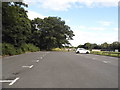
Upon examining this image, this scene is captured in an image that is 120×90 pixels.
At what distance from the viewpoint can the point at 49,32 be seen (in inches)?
4085

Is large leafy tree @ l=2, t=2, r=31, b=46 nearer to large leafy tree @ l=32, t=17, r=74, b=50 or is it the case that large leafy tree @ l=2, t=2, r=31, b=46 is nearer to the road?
the road

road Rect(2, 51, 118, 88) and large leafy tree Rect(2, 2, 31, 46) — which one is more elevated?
large leafy tree Rect(2, 2, 31, 46)

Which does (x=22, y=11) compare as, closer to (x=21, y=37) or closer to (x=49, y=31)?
(x=21, y=37)

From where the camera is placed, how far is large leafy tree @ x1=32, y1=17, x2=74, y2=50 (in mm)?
101812

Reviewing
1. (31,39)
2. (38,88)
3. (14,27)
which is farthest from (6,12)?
(31,39)

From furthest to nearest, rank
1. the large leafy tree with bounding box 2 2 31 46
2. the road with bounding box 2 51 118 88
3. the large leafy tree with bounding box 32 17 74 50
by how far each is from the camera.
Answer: the large leafy tree with bounding box 32 17 74 50
the large leafy tree with bounding box 2 2 31 46
the road with bounding box 2 51 118 88

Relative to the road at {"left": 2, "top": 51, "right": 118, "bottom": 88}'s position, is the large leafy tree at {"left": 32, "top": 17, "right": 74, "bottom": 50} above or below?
above

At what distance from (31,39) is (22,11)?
3958 cm

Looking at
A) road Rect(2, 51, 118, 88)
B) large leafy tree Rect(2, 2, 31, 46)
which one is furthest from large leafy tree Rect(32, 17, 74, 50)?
road Rect(2, 51, 118, 88)

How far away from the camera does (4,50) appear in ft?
120

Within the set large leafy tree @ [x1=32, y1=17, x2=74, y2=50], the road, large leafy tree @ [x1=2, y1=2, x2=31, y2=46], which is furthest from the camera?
large leafy tree @ [x1=32, y1=17, x2=74, y2=50]

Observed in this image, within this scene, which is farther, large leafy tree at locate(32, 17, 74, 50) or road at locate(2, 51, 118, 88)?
large leafy tree at locate(32, 17, 74, 50)

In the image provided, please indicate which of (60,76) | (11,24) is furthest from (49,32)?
(60,76)

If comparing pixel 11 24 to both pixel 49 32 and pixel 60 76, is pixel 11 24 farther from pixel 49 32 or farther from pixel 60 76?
pixel 49 32
